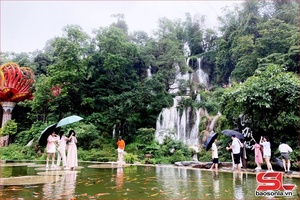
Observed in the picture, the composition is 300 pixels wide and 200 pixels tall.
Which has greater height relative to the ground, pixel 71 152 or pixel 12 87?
pixel 12 87

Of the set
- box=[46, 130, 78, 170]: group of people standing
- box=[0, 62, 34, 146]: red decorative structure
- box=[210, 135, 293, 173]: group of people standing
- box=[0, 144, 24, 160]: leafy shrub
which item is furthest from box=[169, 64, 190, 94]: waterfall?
box=[46, 130, 78, 170]: group of people standing

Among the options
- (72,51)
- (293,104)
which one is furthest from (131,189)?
(72,51)

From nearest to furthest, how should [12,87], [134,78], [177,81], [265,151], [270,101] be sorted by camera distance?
[265,151]
[270,101]
[12,87]
[177,81]
[134,78]

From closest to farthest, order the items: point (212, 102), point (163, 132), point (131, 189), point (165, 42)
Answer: point (131, 189)
point (163, 132)
point (212, 102)
point (165, 42)

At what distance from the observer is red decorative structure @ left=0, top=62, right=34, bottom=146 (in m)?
25.7

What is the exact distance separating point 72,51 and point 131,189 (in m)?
20.3

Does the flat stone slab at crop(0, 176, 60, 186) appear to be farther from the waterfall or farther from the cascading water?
the waterfall

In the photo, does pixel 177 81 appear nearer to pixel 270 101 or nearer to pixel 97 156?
pixel 97 156

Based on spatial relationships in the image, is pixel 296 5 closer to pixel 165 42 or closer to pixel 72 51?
pixel 165 42

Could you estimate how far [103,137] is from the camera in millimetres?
21531

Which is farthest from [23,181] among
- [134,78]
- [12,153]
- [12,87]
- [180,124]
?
[12,87]

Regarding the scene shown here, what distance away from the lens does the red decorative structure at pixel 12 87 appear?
25703 millimetres

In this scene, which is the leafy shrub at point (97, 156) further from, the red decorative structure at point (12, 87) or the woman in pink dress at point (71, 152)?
the red decorative structure at point (12, 87)

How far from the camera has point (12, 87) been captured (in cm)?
2562
